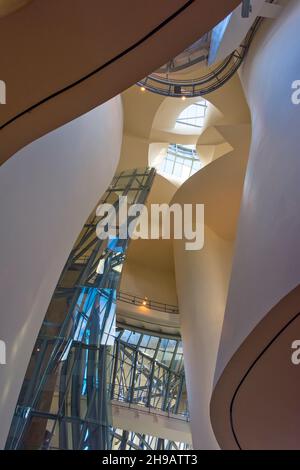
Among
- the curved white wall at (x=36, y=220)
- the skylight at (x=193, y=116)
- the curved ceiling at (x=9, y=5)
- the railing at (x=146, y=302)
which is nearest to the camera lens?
the curved ceiling at (x=9, y=5)

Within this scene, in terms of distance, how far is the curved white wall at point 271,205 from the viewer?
3996mm

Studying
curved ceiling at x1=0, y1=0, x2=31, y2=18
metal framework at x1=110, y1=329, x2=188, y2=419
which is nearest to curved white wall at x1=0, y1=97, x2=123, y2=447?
curved ceiling at x1=0, y1=0, x2=31, y2=18

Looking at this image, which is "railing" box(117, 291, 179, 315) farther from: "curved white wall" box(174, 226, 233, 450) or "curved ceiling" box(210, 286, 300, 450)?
"curved ceiling" box(210, 286, 300, 450)

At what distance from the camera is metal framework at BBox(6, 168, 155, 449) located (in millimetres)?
5371

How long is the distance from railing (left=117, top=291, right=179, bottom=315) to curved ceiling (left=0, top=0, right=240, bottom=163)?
498 inches

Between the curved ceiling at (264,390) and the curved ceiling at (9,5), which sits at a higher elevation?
the curved ceiling at (9,5)

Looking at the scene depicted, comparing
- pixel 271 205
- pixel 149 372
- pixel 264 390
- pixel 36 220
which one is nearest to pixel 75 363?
pixel 36 220

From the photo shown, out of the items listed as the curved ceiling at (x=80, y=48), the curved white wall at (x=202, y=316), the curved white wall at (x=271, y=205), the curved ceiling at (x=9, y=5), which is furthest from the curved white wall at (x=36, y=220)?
the curved white wall at (x=202, y=316)

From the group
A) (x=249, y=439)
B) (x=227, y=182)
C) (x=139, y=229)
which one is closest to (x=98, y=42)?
(x=249, y=439)

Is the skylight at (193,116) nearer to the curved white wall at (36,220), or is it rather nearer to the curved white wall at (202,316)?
the curved white wall at (202,316)

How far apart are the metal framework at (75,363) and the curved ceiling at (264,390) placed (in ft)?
5.75

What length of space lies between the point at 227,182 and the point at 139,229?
4110 millimetres

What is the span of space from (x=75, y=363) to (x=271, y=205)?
11.8 feet
